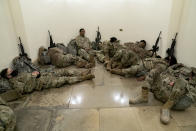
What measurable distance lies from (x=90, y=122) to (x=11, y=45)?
267 centimetres

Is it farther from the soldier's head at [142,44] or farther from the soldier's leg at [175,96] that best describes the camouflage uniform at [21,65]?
the soldier's head at [142,44]

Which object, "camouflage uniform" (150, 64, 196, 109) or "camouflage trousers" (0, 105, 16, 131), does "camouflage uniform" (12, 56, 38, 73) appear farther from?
"camouflage uniform" (150, 64, 196, 109)

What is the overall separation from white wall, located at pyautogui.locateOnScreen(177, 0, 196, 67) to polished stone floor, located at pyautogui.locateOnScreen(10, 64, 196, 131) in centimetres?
125

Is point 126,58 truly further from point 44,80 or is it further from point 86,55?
point 44,80

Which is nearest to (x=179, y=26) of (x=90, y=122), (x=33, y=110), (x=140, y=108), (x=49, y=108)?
(x=140, y=108)

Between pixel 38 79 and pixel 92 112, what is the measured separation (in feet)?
4.34

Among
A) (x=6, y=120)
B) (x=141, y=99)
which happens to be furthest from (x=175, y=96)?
(x=6, y=120)

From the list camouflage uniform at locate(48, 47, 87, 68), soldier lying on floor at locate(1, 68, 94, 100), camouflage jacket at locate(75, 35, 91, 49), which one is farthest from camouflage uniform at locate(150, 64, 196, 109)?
camouflage jacket at locate(75, 35, 91, 49)

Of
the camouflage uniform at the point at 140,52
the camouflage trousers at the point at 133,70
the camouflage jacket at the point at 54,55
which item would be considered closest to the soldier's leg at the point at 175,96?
the camouflage trousers at the point at 133,70

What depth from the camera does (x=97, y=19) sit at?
5.11 meters

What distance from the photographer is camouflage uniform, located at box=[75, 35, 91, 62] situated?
4402mm

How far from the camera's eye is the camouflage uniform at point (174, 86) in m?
2.20

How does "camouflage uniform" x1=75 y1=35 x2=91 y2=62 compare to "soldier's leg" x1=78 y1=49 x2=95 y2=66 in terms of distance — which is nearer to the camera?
"soldier's leg" x1=78 y1=49 x2=95 y2=66

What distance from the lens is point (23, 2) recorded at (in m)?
3.56
